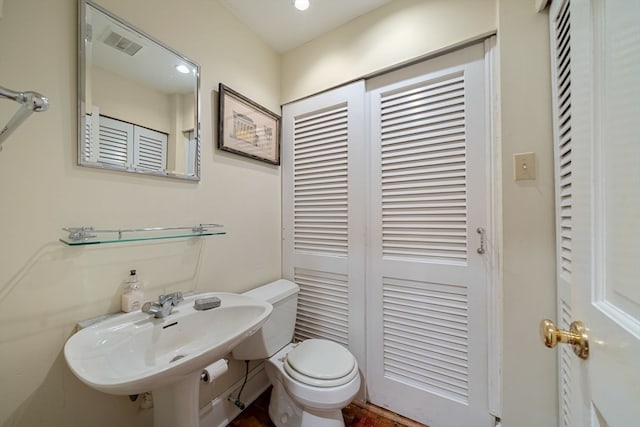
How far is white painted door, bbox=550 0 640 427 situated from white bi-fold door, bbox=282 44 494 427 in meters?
0.71

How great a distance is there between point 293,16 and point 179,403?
202 cm

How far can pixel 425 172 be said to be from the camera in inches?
52.2

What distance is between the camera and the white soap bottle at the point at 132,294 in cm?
94

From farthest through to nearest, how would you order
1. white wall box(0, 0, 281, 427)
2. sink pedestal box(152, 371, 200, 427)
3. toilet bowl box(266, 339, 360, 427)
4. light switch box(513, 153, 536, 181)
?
toilet bowl box(266, 339, 360, 427)
light switch box(513, 153, 536, 181)
sink pedestal box(152, 371, 200, 427)
white wall box(0, 0, 281, 427)

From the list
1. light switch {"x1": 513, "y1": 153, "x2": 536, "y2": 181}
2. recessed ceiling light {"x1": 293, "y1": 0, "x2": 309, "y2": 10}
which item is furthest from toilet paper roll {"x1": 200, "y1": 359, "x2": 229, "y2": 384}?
recessed ceiling light {"x1": 293, "y1": 0, "x2": 309, "y2": 10}

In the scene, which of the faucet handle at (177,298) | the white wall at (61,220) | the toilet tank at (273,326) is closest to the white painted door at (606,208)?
the toilet tank at (273,326)

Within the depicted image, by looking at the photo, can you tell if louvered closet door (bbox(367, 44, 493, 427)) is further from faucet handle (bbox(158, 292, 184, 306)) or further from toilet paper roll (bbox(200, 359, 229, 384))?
faucet handle (bbox(158, 292, 184, 306))

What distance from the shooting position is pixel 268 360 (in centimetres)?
134

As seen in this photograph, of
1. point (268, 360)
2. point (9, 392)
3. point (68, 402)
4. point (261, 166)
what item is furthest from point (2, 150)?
point (268, 360)

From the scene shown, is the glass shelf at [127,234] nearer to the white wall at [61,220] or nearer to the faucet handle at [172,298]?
the white wall at [61,220]

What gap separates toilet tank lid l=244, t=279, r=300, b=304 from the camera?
4.49 feet

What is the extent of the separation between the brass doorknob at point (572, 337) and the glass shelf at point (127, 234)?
1.26 meters

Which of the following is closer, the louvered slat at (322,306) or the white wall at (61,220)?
the white wall at (61,220)

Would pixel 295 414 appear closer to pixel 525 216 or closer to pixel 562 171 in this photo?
pixel 525 216
